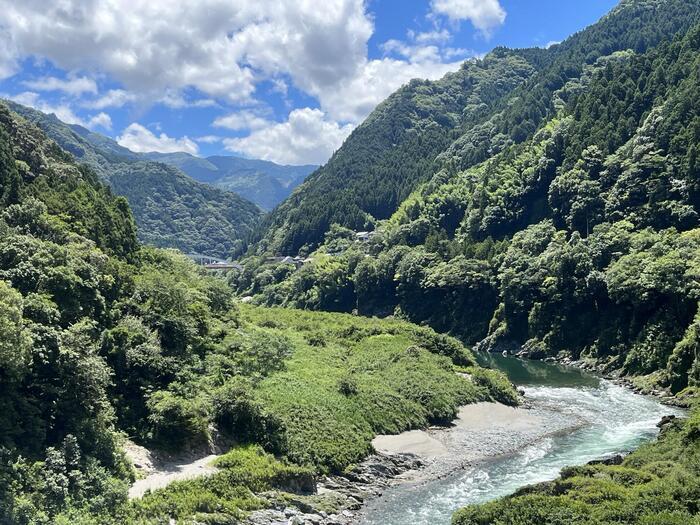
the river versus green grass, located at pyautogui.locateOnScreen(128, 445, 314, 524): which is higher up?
green grass, located at pyautogui.locateOnScreen(128, 445, 314, 524)

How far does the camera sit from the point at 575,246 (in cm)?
9838

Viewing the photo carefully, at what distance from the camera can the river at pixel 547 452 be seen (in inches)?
1442

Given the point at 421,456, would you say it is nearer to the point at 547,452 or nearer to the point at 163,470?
the point at 547,452

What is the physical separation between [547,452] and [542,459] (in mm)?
2027

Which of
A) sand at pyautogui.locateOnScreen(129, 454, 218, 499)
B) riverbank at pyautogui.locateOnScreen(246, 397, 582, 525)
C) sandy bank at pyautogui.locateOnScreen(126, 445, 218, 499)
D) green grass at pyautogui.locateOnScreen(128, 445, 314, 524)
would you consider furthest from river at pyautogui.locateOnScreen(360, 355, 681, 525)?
sandy bank at pyautogui.locateOnScreen(126, 445, 218, 499)

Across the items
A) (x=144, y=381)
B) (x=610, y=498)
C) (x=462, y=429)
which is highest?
(x=144, y=381)

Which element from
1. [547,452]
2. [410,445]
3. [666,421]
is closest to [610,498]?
[547,452]

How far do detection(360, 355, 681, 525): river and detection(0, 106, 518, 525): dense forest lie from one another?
5.75 meters

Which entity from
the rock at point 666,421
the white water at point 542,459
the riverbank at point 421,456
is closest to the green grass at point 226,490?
the riverbank at point 421,456

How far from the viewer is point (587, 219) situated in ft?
367

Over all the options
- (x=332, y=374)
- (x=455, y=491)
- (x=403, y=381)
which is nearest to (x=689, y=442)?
(x=455, y=491)

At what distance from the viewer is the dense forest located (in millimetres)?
31062

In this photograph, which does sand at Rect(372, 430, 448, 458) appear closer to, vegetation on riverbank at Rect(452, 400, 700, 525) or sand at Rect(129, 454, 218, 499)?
vegetation on riverbank at Rect(452, 400, 700, 525)

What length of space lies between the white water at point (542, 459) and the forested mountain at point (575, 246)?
8530 mm
